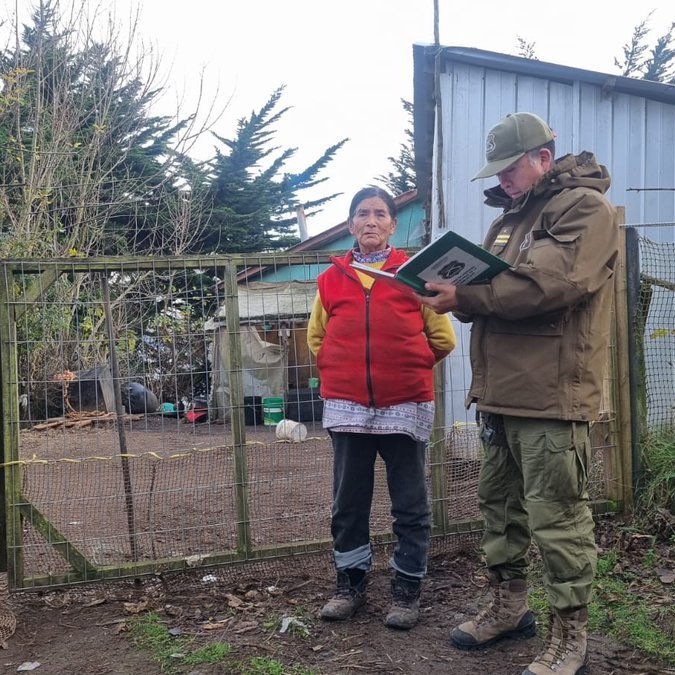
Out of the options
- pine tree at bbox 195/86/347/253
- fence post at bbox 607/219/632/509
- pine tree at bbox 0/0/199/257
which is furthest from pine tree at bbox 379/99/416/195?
fence post at bbox 607/219/632/509

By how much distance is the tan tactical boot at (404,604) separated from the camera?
308 centimetres

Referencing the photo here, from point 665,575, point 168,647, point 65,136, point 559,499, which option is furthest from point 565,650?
point 65,136

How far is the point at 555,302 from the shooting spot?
237 cm

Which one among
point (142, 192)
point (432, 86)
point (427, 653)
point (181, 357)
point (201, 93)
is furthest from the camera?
point (142, 192)

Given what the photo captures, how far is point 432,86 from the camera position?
8898mm

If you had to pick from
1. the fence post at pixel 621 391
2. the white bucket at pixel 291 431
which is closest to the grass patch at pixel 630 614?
the fence post at pixel 621 391

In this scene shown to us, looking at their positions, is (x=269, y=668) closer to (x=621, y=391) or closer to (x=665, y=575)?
(x=665, y=575)

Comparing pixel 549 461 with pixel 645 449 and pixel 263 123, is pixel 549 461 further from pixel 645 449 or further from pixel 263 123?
pixel 263 123

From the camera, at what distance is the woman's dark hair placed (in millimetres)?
3213

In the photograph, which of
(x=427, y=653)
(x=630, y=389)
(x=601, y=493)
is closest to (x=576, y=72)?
(x=630, y=389)

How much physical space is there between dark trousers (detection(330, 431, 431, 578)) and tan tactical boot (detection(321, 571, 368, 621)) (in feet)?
0.33

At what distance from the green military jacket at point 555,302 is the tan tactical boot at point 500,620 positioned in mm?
832

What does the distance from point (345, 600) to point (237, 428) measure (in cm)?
109

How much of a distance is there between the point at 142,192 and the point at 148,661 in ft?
38.9
